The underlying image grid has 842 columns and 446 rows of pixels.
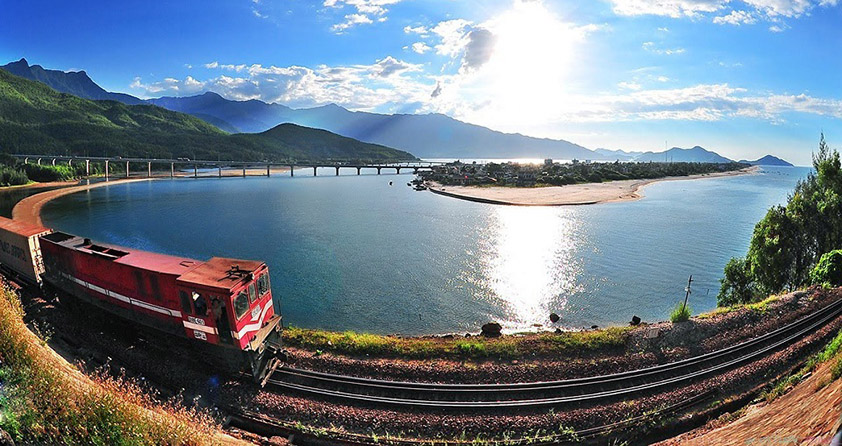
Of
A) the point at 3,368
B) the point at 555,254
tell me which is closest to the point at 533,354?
the point at 3,368

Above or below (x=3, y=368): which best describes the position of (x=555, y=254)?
below

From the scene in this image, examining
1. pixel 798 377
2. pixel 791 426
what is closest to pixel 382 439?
pixel 791 426

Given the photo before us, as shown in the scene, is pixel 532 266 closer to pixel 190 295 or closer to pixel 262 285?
pixel 262 285

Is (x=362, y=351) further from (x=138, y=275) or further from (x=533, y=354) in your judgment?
(x=138, y=275)

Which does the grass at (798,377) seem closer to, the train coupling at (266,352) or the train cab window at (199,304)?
the train coupling at (266,352)

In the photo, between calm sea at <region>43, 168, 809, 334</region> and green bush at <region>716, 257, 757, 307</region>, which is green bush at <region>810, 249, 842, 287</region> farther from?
calm sea at <region>43, 168, 809, 334</region>

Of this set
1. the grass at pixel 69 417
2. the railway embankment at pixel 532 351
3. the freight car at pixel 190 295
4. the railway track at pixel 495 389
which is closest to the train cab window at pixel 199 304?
the freight car at pixel 190 295

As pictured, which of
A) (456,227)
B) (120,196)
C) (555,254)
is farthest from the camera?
(120,196)
